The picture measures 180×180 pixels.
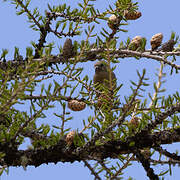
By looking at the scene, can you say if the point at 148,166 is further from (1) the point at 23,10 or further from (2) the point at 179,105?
(1) the point at 23,10

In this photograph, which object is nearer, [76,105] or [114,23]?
[76,105]

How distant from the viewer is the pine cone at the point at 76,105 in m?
1.77

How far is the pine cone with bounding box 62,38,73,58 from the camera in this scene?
1.86m

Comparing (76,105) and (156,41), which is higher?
(156,41)

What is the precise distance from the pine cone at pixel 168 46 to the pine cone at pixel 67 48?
52 cm

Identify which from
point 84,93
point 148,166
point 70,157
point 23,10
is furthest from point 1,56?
point 148,166

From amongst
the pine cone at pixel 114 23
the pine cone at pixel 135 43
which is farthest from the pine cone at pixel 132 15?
the pine cone at pixel 135 43

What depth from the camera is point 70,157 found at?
1.44m

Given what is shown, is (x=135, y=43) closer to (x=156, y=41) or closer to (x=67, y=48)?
(x=156, y=41)

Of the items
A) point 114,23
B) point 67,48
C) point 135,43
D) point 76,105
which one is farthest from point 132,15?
point 76,105

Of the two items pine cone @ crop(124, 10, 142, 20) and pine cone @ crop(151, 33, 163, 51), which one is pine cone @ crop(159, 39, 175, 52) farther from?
pine cone @ crop(124, 10, 142, 20)

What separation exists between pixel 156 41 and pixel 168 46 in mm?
88

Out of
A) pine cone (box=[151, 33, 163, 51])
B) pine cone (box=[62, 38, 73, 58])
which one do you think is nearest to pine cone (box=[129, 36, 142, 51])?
pine cone (box=[151, 33, 163, 51])

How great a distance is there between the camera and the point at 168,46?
1.78m
